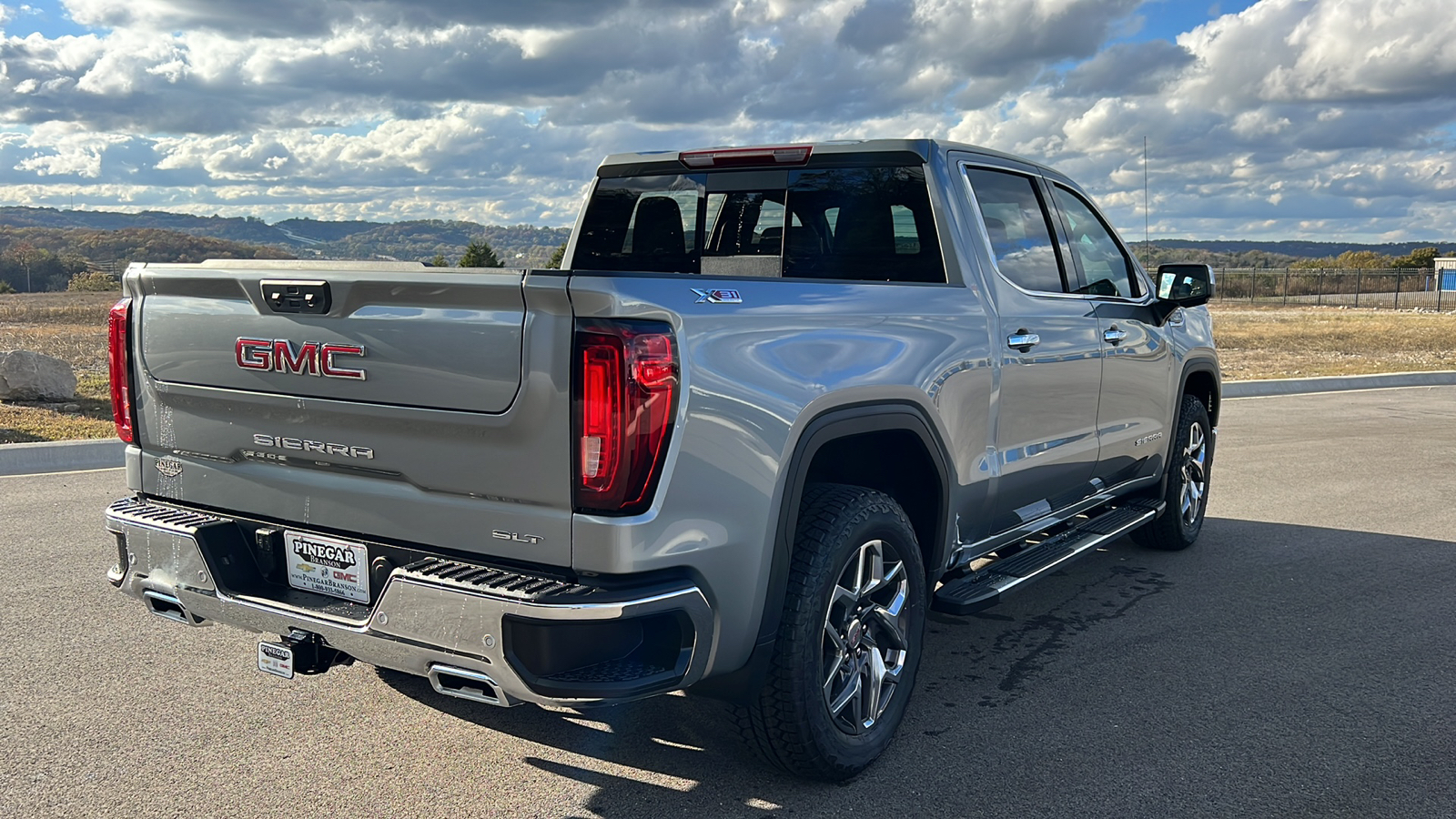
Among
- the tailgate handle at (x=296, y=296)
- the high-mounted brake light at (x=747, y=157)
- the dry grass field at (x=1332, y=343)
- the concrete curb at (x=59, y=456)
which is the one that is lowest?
the dry grass field at (x=1332, y=343)

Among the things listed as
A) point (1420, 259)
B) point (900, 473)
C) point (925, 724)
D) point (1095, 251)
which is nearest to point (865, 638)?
point (925, 724)

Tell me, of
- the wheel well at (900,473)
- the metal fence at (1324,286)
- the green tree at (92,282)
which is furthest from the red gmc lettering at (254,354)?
the green tree at (92,282)

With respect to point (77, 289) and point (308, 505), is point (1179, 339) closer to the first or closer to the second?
point (308, 505)

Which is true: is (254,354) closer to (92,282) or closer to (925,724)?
(925,724)

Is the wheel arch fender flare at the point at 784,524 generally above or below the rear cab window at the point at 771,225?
below

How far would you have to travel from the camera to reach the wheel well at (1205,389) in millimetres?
6680

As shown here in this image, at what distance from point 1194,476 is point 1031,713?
10.5 ft

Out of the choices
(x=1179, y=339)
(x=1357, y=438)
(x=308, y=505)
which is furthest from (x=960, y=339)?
(x=1357, y=438)

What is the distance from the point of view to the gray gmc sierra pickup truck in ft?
9.29

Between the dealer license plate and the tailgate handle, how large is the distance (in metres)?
0.65

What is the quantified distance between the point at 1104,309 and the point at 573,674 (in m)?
3.44

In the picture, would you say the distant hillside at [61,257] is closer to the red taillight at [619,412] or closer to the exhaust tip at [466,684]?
the exhaust tip at [466,684]

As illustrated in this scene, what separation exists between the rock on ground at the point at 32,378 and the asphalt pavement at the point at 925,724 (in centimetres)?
689

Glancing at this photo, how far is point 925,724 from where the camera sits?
4.07 meters
